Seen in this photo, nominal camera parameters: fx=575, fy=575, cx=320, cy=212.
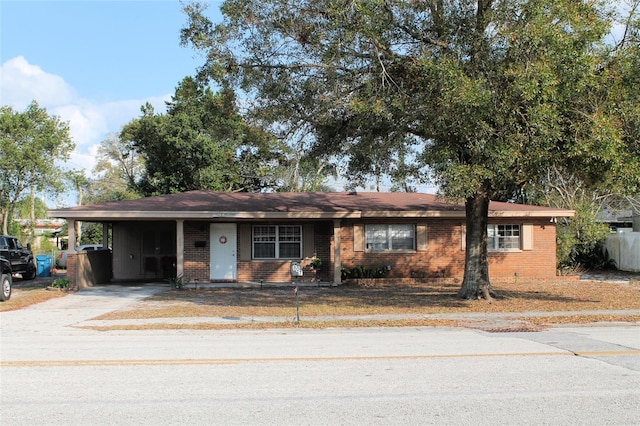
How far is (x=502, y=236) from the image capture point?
23484mm

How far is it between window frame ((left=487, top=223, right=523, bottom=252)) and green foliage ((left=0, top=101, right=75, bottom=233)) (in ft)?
83.8

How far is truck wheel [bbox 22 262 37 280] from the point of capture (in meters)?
25.2

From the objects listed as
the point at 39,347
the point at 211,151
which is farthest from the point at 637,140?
the point at 211,151

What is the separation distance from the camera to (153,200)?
2212 cm

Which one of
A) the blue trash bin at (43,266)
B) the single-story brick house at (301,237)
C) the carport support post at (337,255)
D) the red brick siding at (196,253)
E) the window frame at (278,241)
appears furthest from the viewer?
the blue trash bin at (43,266)

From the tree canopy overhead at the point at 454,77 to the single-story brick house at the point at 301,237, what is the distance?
643 cm

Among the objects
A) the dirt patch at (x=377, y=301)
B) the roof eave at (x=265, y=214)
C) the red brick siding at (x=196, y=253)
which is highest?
the roof eave at (x=265, y=214)

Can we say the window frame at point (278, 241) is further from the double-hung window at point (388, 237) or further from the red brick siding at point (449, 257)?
the double-hung window at point (388, 237)

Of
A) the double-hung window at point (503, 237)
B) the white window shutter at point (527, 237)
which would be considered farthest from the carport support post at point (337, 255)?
the white window shutter at point (527, 237)

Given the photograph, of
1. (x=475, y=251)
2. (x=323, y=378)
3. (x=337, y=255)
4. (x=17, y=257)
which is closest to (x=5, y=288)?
(x=17, y=257)

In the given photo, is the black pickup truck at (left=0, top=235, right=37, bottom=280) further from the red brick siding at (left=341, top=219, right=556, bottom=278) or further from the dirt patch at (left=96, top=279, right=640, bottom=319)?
the red brick siding at (left=341, top=219, right=556, bottom=278)

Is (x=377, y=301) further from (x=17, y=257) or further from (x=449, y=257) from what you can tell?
(x=17, y=257)

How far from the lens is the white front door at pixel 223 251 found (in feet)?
70.7

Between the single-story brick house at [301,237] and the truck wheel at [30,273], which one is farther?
the truck wheel at [30,273]
